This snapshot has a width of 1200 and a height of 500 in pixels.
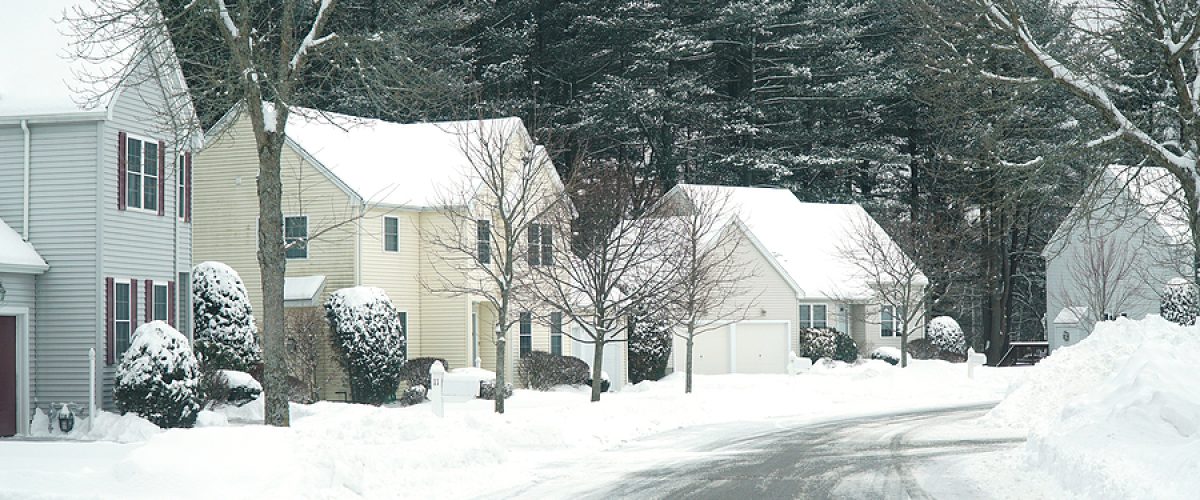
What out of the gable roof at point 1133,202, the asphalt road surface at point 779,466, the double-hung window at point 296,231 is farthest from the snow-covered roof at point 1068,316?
the double-hung window at point 296,231

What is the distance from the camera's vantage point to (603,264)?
27.7 meters

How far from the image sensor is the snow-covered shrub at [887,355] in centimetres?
4850

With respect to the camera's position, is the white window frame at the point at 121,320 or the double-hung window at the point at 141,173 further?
the double-hung window at the point at 141,173

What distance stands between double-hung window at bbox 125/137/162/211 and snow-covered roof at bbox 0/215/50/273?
1973mm

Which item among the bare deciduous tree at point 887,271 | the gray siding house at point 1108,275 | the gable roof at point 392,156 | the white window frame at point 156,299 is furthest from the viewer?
the gray siding house at point 1108,275

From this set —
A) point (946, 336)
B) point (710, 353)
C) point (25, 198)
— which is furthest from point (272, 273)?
point (946, 336)

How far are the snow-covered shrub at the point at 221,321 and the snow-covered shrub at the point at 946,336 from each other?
108ft

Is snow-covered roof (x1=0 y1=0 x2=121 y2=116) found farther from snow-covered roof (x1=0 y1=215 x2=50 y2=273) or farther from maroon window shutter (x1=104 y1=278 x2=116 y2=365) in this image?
maroon window shutter (x1=104 y1=278 x2=116 y2=365)

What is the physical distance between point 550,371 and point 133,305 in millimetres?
13616

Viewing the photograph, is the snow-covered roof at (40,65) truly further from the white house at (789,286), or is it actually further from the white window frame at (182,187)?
the white house at (789,286)

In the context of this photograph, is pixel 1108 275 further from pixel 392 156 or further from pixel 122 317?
pixel 122 317

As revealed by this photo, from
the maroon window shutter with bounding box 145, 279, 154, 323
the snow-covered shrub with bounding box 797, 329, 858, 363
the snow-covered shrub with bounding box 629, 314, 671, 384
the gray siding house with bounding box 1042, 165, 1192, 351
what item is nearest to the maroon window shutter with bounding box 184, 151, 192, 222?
the maroon window shutter with bounding box 145, 279, 154, 323

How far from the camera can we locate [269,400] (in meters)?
18.1

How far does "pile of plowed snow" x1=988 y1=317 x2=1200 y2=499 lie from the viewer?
1140 cm
